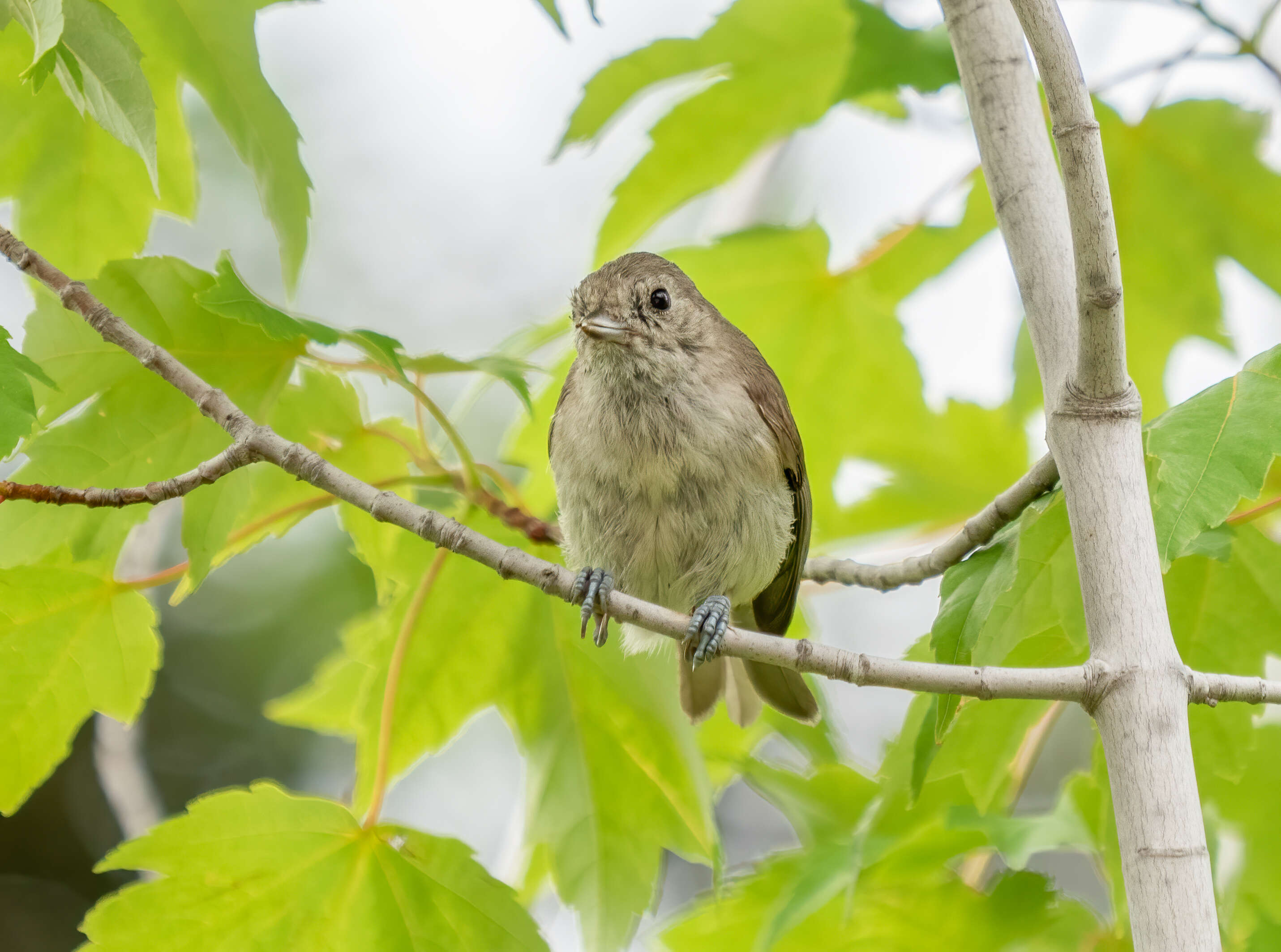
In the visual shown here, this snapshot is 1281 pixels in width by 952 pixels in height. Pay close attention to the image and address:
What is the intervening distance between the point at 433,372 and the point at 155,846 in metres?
0.81

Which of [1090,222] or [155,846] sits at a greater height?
[1090,222]

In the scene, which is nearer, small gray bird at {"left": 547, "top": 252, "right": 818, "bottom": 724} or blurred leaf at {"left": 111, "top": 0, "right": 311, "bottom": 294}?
blurred leaf at {"left": 111, "top": 0, "right": 311, "bottom": 294}

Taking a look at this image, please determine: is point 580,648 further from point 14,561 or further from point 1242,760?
point 1242,760

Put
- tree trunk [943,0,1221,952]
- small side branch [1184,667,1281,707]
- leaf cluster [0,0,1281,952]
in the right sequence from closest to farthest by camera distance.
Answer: tree trunk [943,0,1221,952], small side branch [1184,667,1281,707], leaf cluster [0,0,1281,952]

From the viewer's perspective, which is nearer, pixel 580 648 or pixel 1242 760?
pixel 1242 760

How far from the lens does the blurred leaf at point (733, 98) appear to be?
1.98 m

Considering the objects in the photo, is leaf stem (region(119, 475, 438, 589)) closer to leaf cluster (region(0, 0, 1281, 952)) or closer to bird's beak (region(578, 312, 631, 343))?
leaf cluster (region(0, 0, 1281, 952))

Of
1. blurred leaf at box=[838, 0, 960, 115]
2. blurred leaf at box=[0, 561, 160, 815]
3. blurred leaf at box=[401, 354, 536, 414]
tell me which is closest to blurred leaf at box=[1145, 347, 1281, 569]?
blurred leaf at box=[838, 0, 960, 115]

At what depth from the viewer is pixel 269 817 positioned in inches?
62.4

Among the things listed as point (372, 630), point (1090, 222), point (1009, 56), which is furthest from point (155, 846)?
point (1009, 56)

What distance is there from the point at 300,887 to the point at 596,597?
609mm

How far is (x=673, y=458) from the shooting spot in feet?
6.39

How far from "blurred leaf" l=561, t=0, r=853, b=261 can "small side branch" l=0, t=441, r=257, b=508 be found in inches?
35.6

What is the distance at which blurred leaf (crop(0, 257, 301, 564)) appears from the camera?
1.55m
